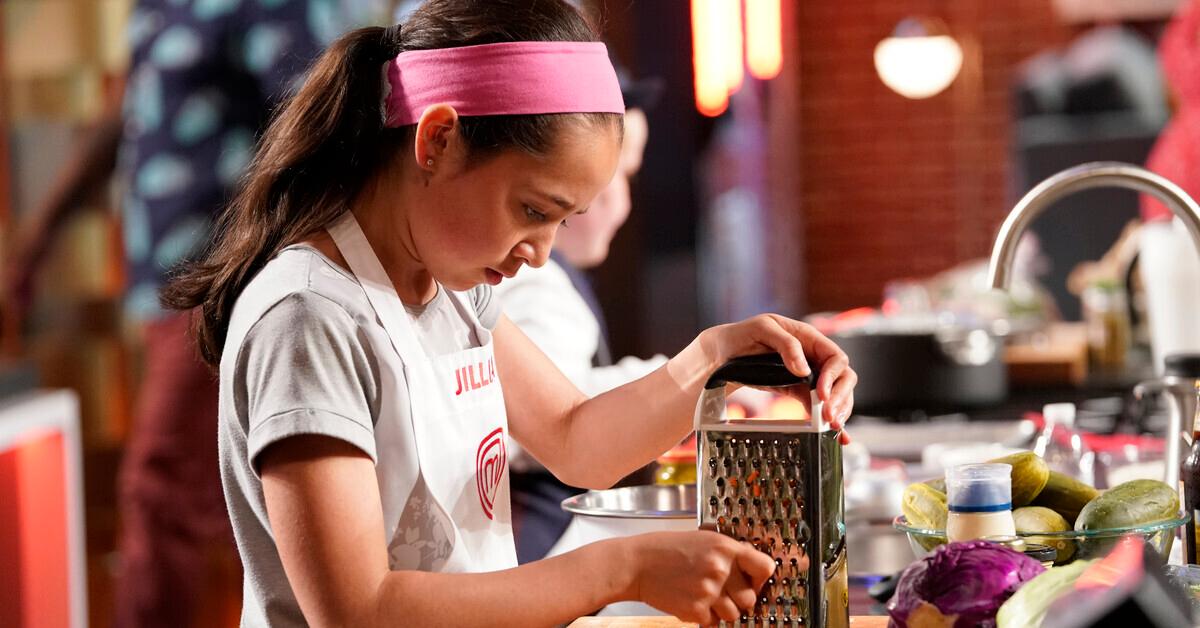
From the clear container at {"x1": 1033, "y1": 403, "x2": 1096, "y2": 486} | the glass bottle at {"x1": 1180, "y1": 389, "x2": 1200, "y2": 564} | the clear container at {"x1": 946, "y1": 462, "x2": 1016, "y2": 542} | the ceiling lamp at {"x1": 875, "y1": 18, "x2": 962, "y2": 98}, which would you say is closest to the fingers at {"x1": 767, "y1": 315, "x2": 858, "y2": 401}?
the clear container at {"x1": 946, "y1": 462, "x2": 1016, "y2": 542}

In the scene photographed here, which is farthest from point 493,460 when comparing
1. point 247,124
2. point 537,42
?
point 247,124

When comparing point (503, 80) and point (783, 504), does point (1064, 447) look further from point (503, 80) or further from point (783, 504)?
point (503, 80)

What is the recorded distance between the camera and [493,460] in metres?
1.45

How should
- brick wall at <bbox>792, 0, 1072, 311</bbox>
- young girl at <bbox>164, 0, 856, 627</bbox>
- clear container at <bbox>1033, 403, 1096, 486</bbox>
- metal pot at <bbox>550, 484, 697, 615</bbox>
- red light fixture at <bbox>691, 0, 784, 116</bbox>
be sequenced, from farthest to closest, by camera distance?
1. brick wall at <bbox>792, 0, 1072, 311</bbox>
2. red light fixture at <bbox>691, 0, 784, 116</bbox>
3. clear container at <bbox>1033, 403, 1096, 486</bbox>
4. metal pot at <bbox>550, 484, 697, 615</bbox>
5. young girl at <bbox>164, 0, 856, 627</bbox>

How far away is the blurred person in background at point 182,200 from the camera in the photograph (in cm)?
292

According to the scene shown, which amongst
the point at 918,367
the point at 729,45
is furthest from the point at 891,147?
the point at 918,367

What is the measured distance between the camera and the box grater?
1.16 metres

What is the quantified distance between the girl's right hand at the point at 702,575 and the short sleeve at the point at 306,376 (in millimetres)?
267

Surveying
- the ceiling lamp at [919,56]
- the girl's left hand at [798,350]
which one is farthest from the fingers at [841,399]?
the ceiling lamp at [919,56]

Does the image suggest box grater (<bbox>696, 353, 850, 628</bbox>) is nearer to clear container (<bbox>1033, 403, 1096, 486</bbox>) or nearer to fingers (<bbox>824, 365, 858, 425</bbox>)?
fingers (<bbox>824, 365, 858, 425</bbox>)

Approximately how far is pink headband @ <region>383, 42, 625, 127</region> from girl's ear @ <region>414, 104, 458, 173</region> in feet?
0.05

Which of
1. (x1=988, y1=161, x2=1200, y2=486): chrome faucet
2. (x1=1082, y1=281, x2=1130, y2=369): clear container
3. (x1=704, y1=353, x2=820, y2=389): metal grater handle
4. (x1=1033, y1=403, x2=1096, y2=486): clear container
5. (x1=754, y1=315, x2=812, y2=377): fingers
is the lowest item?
(x1=1082, y1=281, x2=1130, y2=369): clear container

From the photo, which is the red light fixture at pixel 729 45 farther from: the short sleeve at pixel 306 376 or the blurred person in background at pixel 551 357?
the short sleeve at pixel 306 376

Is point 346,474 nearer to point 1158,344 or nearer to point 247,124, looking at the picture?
point 247,124
